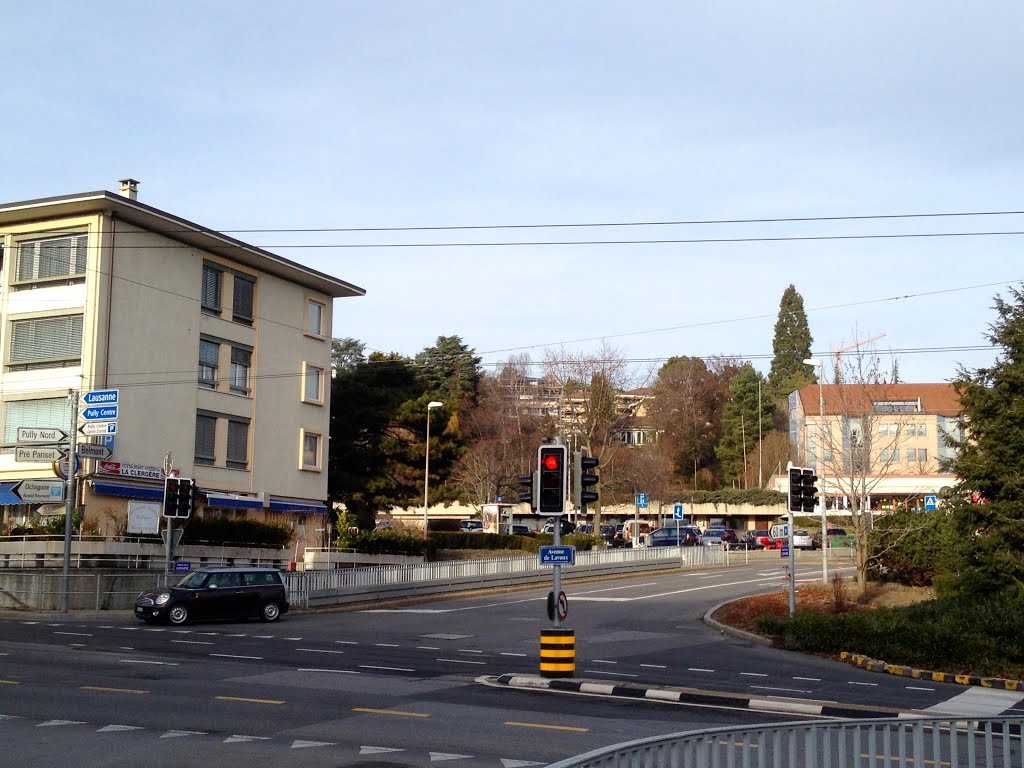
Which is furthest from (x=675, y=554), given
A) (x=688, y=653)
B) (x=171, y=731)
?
(x=171, y=731)

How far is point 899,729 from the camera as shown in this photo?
26.5 feet

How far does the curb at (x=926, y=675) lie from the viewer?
2011 centimetres

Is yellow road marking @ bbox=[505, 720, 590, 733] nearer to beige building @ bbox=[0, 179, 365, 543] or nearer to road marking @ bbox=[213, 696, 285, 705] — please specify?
road marking @ bbox=[213, 696, 285, 705]

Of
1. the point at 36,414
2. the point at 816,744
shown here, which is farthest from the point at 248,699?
the point at 36,414

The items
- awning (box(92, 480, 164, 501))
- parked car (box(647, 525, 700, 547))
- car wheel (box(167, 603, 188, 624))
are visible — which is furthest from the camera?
parked car (box(647, 525, 700, 547))

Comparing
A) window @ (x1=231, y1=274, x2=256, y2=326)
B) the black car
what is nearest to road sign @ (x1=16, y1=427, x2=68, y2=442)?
the black car

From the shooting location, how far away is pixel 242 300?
50.8 metres

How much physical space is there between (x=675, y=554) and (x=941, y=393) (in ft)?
188

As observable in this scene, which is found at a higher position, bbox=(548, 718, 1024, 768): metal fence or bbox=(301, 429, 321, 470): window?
bbox=(301, 429, 321, 470): window

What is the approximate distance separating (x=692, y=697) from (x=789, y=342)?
104m

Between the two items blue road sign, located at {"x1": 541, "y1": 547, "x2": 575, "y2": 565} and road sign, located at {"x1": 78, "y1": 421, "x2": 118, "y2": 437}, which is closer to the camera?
blue road sign, located at {"x1": 541, "y1": 547, "x2": 575, "y2": 565}

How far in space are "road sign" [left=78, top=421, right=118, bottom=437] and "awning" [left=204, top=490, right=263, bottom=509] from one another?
1330 cm

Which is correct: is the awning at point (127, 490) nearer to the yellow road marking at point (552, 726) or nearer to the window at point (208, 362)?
the window at point (208, 362)

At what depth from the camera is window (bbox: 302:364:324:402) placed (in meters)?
53.7
